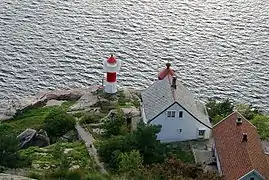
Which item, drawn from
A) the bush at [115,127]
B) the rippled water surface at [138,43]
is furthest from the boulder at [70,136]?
the rippled water surface at [138,43]

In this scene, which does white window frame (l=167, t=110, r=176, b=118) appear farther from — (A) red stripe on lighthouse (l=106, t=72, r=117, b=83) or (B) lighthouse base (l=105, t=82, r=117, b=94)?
(B) lighthouse base (l=105, t=82, r=117, b=94)

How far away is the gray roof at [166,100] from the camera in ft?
127

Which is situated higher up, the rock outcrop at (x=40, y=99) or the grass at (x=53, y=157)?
the rock outcrop at (x=40, y=99)

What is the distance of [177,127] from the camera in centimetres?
3903

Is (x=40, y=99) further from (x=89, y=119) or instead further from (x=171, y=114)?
(x=171, y=114)

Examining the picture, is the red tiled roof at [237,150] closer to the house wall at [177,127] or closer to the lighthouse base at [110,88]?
the house wall at [177,127]

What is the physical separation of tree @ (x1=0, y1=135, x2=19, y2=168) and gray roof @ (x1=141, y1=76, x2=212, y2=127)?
30.2 ft

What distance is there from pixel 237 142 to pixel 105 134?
7983 mm

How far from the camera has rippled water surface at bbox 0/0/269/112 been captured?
5250cm

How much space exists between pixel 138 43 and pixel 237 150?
2363 centimetres

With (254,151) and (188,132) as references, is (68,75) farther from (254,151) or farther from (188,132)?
(254,151)

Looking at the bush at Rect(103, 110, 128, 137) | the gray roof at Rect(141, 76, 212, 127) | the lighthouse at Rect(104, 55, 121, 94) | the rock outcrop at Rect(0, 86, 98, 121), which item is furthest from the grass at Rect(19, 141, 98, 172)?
the rock outcrop at Rect(0, 86, 98, 121)

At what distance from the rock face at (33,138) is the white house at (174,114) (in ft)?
19.1

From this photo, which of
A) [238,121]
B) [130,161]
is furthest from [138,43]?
[130,161]
